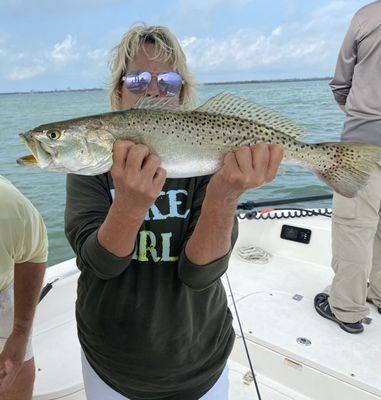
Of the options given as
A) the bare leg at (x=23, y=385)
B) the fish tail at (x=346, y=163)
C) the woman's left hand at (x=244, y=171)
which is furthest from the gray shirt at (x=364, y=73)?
the bare leg at (x=23, y=385)

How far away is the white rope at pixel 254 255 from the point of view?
5297mm

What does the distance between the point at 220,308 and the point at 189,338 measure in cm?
24

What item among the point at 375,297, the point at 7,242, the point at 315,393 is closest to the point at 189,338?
the point at 7,242

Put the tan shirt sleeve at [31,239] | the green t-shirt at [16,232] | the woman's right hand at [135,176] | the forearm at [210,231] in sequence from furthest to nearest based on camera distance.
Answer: the tan shirt sleeve at [31,239] → the green t-shirt at [16,232] → the forearm at [210,231] → the woman's right hand at [135,176]

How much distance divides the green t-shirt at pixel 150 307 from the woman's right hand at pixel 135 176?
0.86ft

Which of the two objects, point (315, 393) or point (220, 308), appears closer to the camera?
point (220, 308)

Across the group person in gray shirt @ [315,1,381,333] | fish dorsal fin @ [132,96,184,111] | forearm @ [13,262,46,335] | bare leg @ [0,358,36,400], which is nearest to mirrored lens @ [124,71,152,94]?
fish dorsal fin @ [132,96,184,111]

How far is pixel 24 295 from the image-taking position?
259 cm

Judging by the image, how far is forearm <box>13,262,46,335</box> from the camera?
257cm

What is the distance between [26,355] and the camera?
106 inches

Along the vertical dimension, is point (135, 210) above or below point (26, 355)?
above

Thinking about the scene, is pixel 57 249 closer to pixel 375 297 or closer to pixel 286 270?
pixel 286 270

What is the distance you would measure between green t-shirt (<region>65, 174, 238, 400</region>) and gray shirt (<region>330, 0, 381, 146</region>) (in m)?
2.19

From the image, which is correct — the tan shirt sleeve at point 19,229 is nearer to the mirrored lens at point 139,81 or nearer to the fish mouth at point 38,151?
the fish mouth at point 38,151
